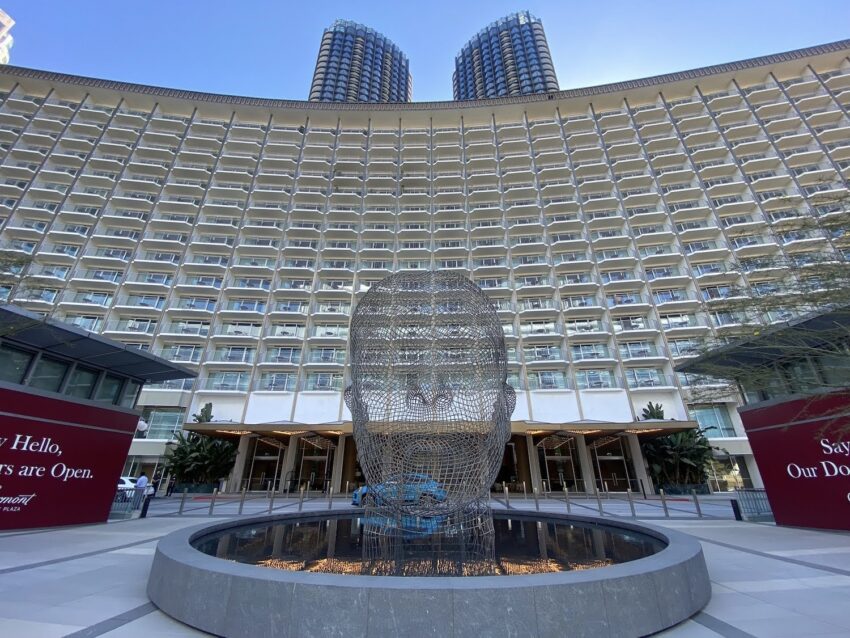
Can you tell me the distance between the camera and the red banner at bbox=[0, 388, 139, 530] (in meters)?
9.00

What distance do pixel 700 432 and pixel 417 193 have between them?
3135 cm

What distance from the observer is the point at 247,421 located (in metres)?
28.1

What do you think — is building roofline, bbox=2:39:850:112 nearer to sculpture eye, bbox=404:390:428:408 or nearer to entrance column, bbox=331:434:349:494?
entrance column, bbox=331:434:349:494

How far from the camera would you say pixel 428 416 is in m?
7.66

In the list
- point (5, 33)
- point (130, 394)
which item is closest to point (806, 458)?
point (130, 394)

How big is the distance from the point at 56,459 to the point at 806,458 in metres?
19.0

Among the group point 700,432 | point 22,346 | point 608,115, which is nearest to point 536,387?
point 700,432

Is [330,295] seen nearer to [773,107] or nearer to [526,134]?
[526,134]

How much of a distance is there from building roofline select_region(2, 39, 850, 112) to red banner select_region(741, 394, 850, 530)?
137ft

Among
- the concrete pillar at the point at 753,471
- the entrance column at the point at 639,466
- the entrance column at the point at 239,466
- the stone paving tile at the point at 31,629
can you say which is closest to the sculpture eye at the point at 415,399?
the stone paving tile at the point at 31,629

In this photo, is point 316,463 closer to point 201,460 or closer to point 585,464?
point 201,460

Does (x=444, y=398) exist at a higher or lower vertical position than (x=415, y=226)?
lower

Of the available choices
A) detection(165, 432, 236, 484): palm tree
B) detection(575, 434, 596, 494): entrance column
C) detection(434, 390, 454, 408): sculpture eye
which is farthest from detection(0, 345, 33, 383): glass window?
detection(575, 434, 596, 494): entrance column

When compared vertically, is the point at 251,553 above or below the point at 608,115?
below
